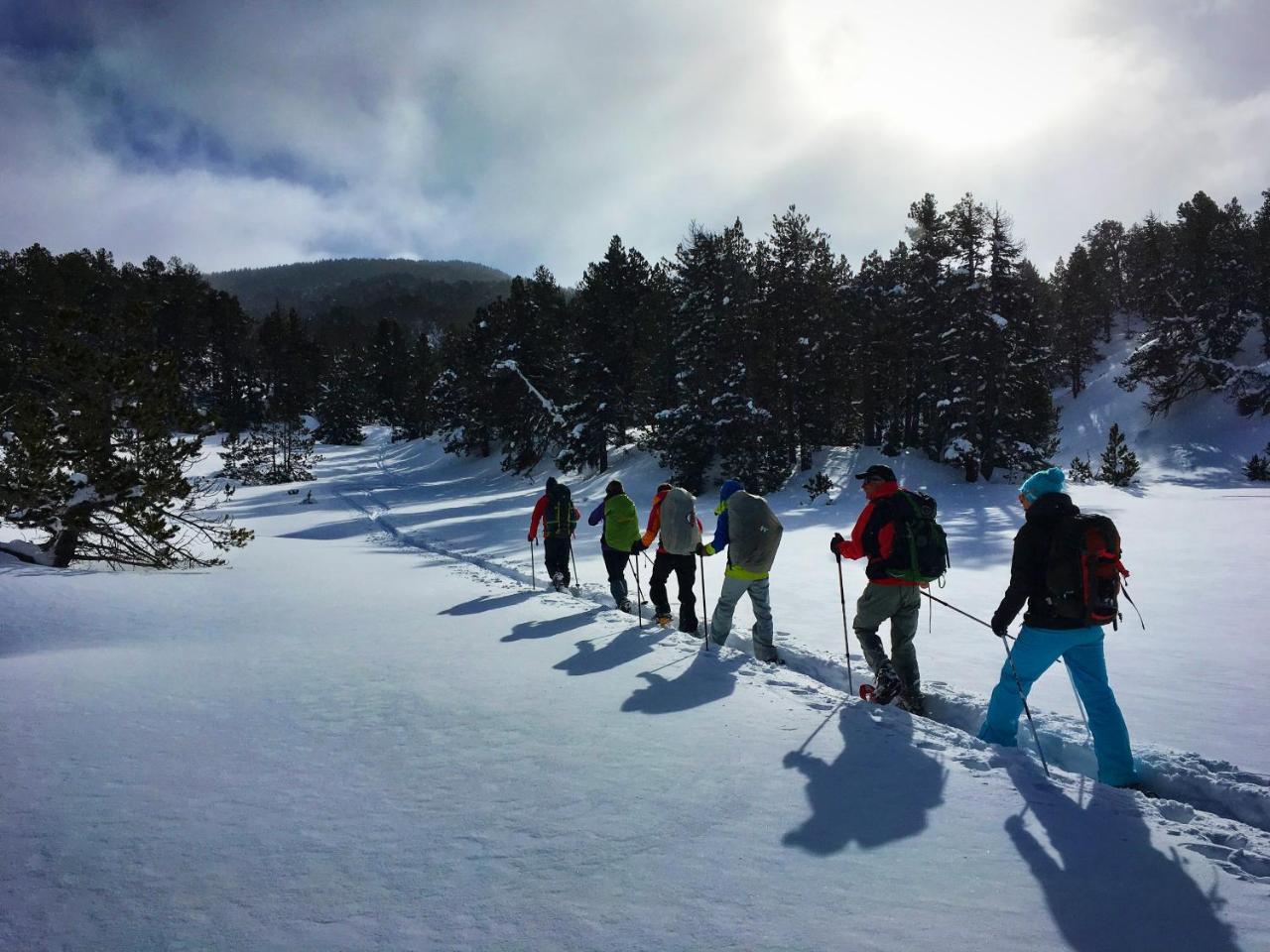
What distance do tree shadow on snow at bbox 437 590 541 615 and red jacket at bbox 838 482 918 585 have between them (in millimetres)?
5414

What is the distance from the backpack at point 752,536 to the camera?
689 cm

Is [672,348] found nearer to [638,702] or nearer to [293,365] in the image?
[638,702]

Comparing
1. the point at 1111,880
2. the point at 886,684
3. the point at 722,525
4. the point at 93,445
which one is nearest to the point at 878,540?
the point at 886,684

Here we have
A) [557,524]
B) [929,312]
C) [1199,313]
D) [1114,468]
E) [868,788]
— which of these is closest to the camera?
[868,788]

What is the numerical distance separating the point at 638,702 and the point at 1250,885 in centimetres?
360

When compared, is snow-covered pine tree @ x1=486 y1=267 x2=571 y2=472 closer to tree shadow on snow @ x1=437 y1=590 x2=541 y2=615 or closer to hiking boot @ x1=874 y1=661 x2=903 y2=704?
tree shadow on snow @ x1=437 y1=590 x2=541 y2=615

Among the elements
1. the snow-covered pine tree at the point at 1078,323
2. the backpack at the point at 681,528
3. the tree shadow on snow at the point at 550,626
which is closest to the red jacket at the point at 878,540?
the backpack at the point at 681,528

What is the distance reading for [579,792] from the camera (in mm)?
3521

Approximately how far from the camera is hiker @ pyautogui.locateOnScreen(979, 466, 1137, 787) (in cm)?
421

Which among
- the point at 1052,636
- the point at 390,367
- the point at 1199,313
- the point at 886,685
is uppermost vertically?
the point at 390,367

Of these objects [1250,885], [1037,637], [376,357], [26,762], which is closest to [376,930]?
[26,762]

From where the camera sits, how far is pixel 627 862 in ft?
9.39

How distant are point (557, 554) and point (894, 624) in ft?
21.2

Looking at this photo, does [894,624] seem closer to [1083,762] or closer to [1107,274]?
[1083,762]
